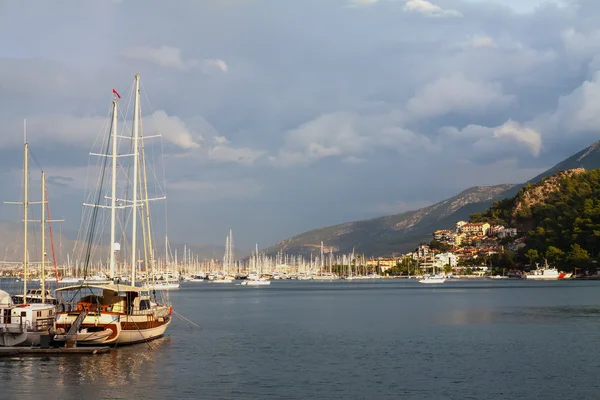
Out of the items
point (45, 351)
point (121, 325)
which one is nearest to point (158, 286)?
point (121, 325)

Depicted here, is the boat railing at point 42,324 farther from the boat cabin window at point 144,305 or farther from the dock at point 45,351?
the boat cabin window at point 144,305

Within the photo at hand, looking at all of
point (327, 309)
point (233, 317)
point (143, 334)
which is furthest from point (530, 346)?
point (327, 309)

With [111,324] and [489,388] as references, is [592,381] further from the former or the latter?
[111,324]

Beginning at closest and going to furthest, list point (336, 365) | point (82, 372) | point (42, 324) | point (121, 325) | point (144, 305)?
point (82, 372), point (336, 365), point (121, 325), point (42, 324), point (144, 305)

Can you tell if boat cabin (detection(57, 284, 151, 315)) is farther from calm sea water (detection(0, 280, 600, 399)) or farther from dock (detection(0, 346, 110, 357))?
calm sea water (detection(0, 280, 600, 399))

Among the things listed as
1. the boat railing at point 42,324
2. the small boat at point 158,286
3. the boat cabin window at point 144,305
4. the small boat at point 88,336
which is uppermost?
the small boat at point 158,286

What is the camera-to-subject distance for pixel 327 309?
316ft

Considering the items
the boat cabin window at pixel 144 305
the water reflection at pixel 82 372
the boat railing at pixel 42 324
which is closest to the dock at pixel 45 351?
the water reflection at pixel 82 372

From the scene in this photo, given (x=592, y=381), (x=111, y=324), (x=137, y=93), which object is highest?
(x=137, y=93)

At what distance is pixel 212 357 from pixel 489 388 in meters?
17.7

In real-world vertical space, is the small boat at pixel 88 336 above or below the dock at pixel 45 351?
above

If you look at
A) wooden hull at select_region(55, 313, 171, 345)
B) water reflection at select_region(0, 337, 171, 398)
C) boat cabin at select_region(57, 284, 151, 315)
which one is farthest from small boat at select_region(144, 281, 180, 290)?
water reflection at select_region(0, 337, 171, 398)

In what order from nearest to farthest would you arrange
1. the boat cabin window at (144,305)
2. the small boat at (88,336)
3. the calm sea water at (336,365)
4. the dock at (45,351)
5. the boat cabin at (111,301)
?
the calm sea water at (336,365) → the dock at (45,351) → the small boat at (88,336) → the boat cabin at (111,301) → the boat cabin window at (144,305)

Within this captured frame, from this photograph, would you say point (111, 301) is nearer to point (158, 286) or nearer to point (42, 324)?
point (42, 324)
